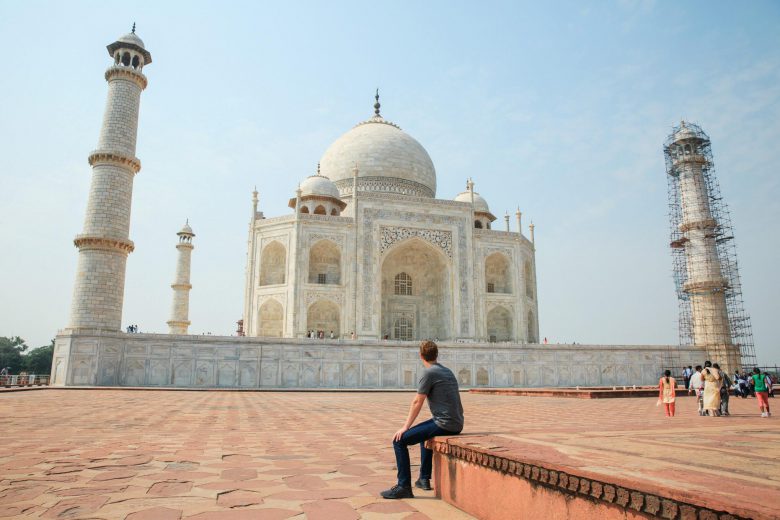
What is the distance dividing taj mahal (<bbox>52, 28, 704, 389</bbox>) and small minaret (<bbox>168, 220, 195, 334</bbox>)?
0.20 feet

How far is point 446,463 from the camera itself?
2777mm

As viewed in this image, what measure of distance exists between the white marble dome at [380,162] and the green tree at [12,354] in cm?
2371

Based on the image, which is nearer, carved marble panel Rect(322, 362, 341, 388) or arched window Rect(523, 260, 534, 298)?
carved marble panel Rect(322, 362, 341, 388)

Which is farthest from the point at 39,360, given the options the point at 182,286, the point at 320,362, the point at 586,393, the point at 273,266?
the point at 586,393

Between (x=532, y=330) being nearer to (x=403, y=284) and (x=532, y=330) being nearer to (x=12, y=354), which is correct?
(x=403, y=284)

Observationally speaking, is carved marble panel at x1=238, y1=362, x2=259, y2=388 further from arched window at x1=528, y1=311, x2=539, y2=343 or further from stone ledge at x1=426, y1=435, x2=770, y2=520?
stone ledge at x1=426, y1=435, x2=770, y2=520

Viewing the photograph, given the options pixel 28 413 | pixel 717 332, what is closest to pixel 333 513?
pixel 28 413

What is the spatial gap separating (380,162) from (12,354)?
2774 cm

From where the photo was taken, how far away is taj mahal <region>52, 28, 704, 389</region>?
16.5 m

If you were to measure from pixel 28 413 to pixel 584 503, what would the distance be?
789 centimetres

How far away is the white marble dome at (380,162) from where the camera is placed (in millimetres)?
28531

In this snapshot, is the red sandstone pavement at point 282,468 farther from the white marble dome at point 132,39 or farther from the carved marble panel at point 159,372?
the white marble dome at point 132,39

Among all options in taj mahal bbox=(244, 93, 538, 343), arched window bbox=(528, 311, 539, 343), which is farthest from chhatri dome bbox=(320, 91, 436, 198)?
arched window bbox=(528, 311, 539, 343)

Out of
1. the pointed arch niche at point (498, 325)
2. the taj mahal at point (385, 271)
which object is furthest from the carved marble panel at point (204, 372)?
the pointed arch niche at point (498, 325)
